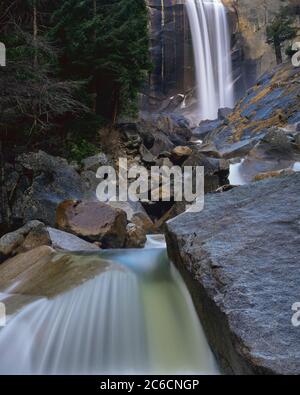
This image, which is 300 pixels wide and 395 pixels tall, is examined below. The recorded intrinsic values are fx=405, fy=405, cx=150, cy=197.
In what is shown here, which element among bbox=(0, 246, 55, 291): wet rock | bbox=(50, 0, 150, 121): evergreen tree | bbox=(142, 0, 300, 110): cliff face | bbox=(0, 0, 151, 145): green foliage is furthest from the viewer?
bbox=(142, 0, 300, 110): cliff face

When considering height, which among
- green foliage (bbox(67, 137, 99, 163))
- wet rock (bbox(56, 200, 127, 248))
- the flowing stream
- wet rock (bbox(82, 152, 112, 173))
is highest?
green foliage (bbox(67, 137, 99, 163))

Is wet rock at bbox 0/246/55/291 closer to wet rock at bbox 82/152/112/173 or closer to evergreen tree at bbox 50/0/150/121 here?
wet rock at bbox 82/152/112/173

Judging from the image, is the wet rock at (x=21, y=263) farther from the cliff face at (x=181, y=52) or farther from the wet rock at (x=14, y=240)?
the cliff face at (x=181, y=52)

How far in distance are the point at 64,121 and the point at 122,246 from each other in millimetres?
7099

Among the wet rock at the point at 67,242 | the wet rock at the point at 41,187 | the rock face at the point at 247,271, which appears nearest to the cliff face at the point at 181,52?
the wet rock at the point at 41,187

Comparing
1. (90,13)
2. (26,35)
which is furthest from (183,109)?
(26,35)

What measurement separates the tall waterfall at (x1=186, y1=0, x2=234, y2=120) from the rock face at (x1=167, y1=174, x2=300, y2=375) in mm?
36087

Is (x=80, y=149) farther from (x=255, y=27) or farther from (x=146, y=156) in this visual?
(x=255, y=27)

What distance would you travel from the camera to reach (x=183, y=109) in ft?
128

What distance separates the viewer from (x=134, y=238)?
28.2 ft

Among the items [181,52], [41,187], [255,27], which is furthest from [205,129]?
[41,187]

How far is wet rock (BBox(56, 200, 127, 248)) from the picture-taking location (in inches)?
314

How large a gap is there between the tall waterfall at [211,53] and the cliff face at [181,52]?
708 millimetres

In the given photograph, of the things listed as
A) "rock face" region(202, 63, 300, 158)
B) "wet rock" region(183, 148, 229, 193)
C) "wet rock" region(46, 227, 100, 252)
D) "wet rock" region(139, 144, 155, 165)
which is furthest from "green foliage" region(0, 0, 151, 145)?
"rock face" region(202, 63, 300, 158)
